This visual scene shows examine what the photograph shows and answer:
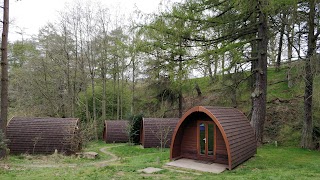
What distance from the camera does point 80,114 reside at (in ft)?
83.9

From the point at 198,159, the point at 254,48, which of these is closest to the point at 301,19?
the point at 254,48

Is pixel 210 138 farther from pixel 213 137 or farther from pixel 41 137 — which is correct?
pixel 41 137

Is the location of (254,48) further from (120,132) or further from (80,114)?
(80,114)

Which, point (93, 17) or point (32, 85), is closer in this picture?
point (32, 85)

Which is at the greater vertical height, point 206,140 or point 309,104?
point 309,104

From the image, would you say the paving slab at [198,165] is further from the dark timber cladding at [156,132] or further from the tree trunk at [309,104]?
the dark timber cladding at [156,132]

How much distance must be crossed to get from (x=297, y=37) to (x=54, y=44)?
18721mm

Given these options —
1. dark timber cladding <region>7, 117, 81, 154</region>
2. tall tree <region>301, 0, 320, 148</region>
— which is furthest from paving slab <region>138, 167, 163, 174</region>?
tall tree <region>301, 0, 320, 148</region>

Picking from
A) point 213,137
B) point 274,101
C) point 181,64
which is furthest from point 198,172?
point 274,101

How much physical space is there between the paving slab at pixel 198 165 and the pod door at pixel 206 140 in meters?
0.43

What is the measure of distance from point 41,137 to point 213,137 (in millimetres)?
9770

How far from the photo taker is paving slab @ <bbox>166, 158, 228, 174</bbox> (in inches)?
340

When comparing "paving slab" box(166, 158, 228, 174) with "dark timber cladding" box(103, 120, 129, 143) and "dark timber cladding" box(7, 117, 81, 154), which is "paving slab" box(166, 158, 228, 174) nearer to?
"dark timber cladding" box(7, 117, 81, 154)

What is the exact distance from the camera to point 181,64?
11.3 metres
